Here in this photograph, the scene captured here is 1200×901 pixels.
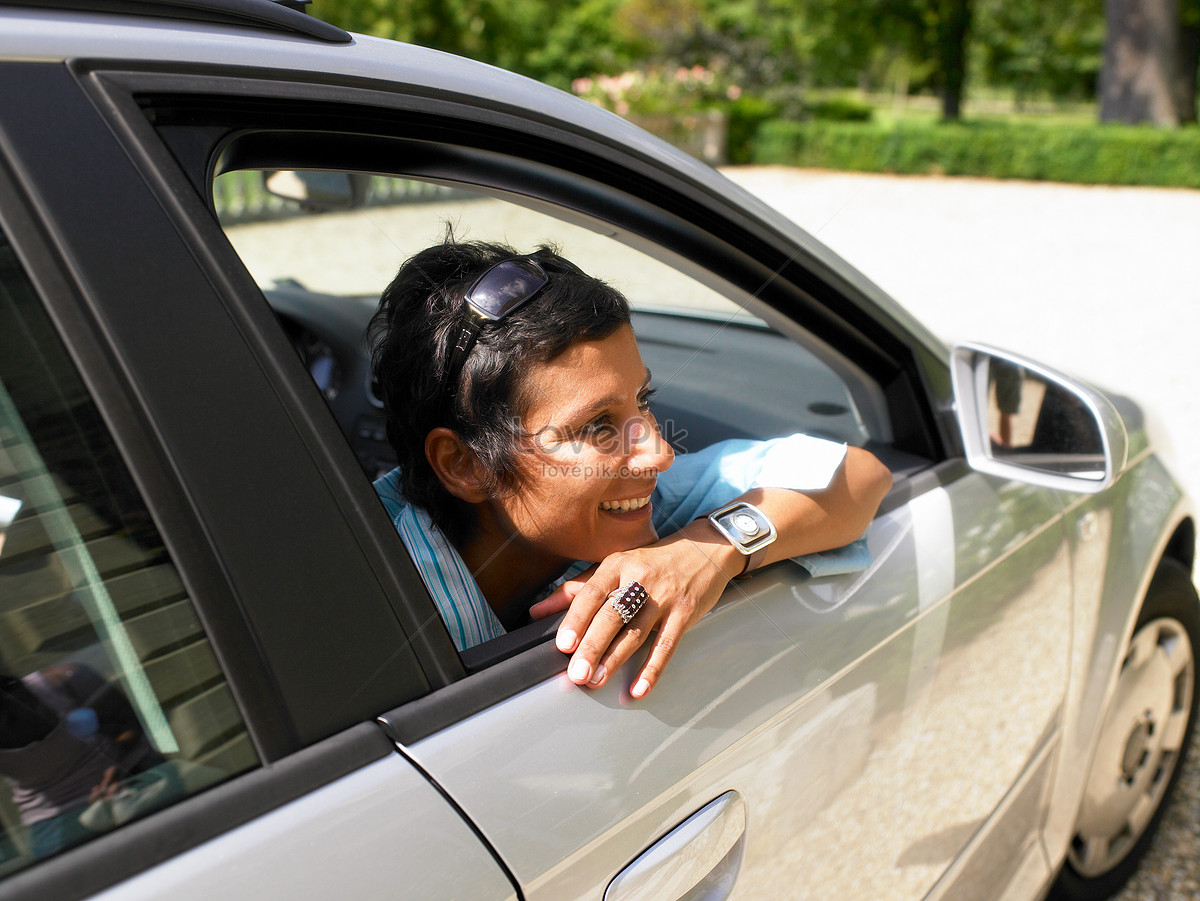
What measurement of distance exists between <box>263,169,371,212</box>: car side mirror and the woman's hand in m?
1.39

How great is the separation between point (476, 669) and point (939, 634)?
0.81m

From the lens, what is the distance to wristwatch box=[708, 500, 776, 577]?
126 cm

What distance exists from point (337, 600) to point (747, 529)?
582 millimetres

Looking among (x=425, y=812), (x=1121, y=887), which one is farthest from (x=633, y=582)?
(x=1121, y=887)

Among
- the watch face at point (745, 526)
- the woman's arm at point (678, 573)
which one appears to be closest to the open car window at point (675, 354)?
the woman's arm at point (678, 573)

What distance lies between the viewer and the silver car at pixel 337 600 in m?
0.82

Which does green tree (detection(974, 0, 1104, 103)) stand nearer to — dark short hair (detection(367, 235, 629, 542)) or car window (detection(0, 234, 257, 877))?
dark short hair (detection(367, 235, 629, 542))

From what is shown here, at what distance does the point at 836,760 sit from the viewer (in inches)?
51.4

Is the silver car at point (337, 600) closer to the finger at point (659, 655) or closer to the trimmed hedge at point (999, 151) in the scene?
the finger at point (659, 655)

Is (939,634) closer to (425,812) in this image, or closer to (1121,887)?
(425,812)

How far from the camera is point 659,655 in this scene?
3.62 ft

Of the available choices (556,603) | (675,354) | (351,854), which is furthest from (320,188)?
(351,854)

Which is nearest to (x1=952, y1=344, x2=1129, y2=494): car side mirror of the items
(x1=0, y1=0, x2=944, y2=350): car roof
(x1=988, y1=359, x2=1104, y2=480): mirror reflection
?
(x1=988, y1=359, x2=1104, y2=480): mirror reflection

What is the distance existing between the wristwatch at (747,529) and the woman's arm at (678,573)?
13 mm
